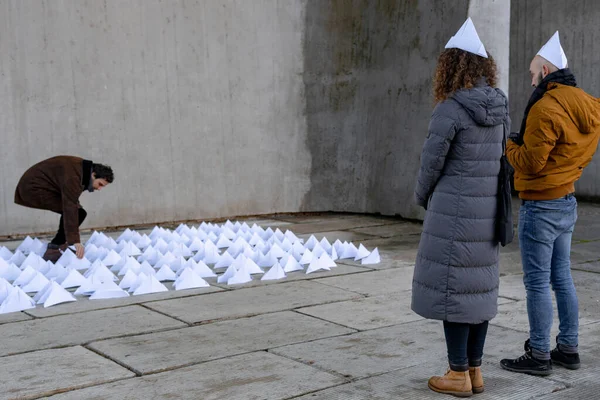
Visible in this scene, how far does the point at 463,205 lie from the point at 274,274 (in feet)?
11.2

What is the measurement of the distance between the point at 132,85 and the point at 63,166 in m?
3.03

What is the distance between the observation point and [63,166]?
7145mm

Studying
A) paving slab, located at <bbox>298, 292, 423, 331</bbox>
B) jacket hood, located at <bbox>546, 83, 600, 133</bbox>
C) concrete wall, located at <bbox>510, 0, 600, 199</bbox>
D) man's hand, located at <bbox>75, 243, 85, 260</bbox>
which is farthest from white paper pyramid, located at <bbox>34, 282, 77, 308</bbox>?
concrete wall, located at <bbox>510, 0, 600, 199</bbox>

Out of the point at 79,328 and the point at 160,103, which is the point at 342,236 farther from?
the point at 79,328

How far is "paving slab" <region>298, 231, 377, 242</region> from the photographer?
8.92m

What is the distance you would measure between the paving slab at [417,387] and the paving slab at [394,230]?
Answer: 5251 millimetres

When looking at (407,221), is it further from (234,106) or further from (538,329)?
(538,329)

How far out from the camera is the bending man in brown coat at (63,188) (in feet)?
22.6

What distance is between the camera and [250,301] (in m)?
5.76

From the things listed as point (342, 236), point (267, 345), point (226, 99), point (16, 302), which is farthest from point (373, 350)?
point (226, 99)

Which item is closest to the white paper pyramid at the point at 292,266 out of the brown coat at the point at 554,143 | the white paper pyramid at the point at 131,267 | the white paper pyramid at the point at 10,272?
the white paper pyramid at the point at 131,267

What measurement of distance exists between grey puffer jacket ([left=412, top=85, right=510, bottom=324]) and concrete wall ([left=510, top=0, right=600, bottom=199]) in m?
10.2

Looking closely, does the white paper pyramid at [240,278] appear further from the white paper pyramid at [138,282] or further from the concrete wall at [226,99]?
the concrete wall at [226,99]

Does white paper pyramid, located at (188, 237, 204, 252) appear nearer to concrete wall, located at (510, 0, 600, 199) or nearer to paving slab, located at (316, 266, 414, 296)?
paving slab, located at (316, 266, 414, 296)
